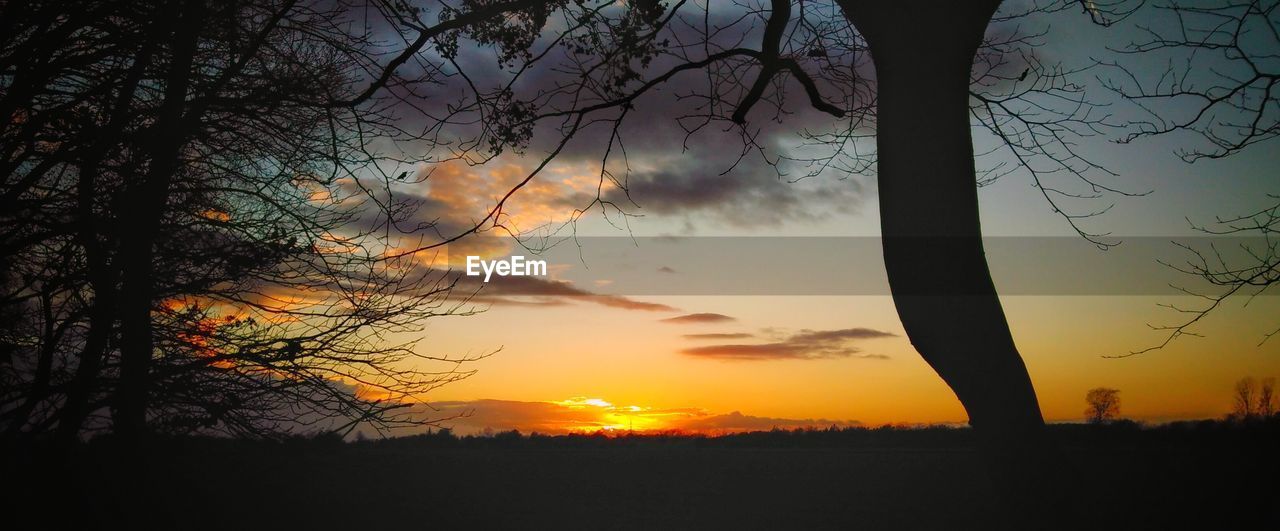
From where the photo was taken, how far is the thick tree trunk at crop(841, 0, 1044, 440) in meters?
5.48

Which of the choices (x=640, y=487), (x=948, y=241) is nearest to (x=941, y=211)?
(x=948, y=241)

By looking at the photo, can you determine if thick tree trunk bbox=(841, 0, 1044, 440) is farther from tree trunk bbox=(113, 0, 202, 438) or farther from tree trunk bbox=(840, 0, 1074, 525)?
tree trunk bbox=(113, 0, 202, 438)

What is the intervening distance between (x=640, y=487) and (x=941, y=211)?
4714 millimetres

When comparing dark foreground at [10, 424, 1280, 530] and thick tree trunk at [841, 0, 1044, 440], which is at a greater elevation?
thick tree trunk at [841, 0, 1044, 440]

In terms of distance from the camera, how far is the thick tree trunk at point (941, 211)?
5.48 metres

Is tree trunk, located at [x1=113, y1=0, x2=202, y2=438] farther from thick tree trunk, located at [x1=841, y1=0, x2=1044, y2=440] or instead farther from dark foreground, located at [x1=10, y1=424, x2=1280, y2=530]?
thick tree trunk, located at [x1=841, y1=0, x2=1044, y2=440]

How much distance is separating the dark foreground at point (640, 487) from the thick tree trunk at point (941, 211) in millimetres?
588

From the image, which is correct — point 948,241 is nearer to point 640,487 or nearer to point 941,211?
point 941,211

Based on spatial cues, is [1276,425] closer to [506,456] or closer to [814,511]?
[814,511]

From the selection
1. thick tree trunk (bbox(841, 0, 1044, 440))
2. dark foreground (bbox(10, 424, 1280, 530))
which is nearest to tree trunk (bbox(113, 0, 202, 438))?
dark foreground (bbox(10, 424, 1280, 530))

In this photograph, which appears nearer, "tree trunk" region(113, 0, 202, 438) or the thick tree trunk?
the thick tree trunk

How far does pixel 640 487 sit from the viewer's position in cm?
888

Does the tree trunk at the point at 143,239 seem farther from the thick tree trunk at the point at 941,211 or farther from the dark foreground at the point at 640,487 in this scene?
the thick tree trunk at the point at 941,211

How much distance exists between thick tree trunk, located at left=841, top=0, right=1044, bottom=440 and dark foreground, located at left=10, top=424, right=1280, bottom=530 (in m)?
0.59
